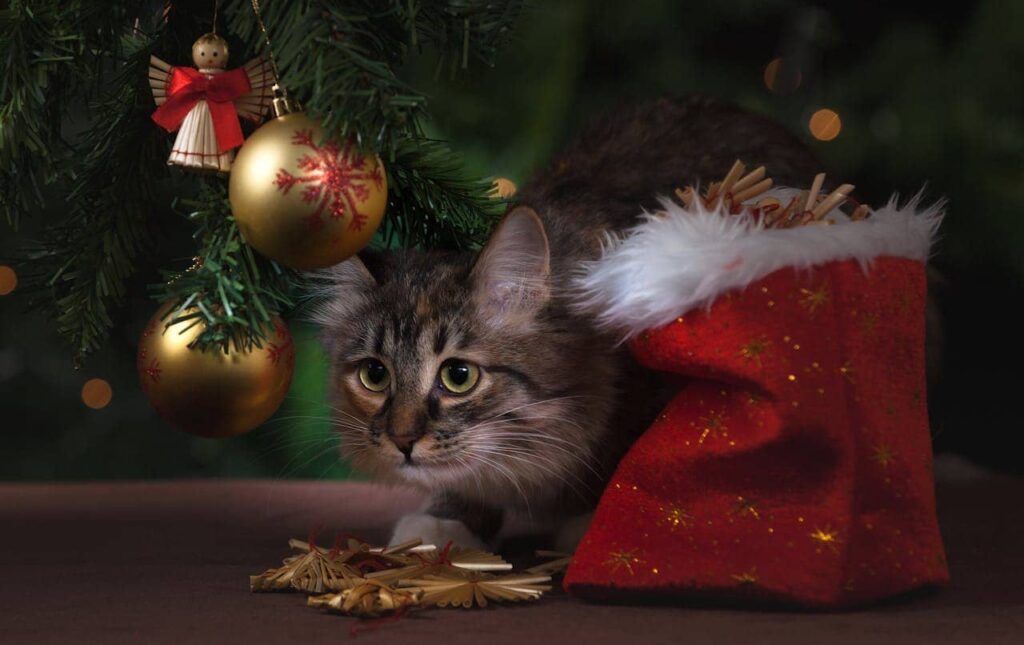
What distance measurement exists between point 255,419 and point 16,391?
1204mm

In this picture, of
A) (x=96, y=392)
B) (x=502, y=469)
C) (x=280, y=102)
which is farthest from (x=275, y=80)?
(x=96, y=392)

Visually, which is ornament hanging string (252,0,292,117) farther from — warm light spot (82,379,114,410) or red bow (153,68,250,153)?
warm light spot (82,379,114,410)

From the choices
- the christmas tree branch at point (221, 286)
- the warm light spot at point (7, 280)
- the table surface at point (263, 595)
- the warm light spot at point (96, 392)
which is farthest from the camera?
the warm light spot at point (96, 392)

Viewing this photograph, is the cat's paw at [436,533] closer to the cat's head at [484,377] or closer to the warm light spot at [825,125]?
the cat's head at [484,377]

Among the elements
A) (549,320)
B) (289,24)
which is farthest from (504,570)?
(289,24)

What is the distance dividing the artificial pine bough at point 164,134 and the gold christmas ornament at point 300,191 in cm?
3

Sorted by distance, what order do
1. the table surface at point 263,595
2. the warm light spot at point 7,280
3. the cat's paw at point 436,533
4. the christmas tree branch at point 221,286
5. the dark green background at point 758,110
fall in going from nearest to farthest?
the table surface at point 263,595 → the christmas tree branch at point 221,286 → the cat's paw at point 436,533 → the dark green background at point 758,110 → the warm light spot at point 7,280

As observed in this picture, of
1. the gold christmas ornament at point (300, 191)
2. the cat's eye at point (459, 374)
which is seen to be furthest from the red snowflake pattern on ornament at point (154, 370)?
the cat's eye at point (459, 374)

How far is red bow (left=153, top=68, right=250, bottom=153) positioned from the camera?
1.10 meters

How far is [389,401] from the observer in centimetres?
128

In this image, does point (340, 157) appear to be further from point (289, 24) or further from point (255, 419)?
point (255, 419)

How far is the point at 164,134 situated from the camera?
124 centimetres

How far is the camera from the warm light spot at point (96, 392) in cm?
218

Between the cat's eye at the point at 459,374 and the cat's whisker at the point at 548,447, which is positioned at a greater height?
the cat's eye at the point at 459,374
